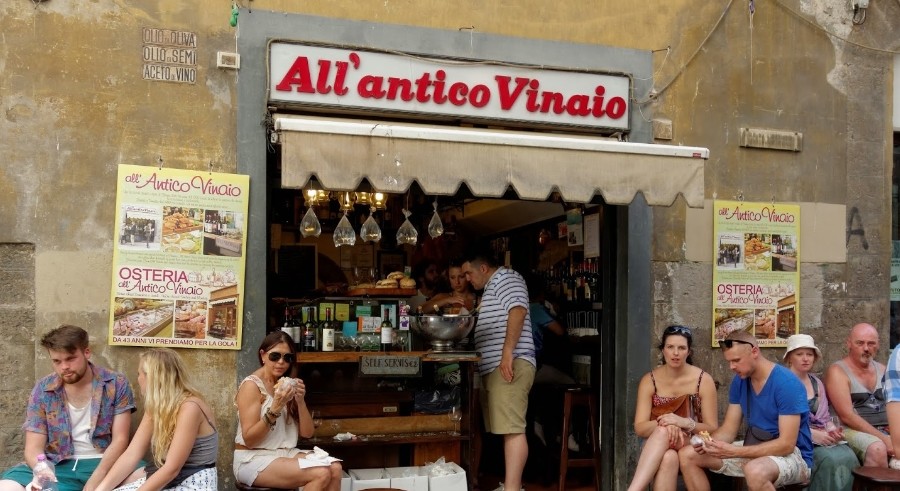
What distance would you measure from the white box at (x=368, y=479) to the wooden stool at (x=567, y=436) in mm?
1462

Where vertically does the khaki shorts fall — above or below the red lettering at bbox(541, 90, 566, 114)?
below

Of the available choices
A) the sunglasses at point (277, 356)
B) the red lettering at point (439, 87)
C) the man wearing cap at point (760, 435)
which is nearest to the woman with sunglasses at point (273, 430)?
the sunglasses at point (277, 356)

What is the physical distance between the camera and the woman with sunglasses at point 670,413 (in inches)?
222

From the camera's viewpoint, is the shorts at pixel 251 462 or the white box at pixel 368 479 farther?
the white box at pixel 368 479

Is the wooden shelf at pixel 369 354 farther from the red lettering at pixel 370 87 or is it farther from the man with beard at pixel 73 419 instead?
the red lettering at pixel 370 87

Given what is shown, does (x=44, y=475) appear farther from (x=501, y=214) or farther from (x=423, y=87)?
(x=501, y=214)

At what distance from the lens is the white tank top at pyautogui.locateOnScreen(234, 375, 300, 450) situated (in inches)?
211

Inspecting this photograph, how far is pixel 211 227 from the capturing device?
595 cm

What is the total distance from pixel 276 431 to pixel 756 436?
2840 mm

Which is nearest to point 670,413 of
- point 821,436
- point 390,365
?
point 821,436

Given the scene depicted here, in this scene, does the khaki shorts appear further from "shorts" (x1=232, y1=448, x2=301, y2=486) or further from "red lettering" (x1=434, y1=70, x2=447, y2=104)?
"red lettering" (x1=434, y1=70, x2=447, y2=104)

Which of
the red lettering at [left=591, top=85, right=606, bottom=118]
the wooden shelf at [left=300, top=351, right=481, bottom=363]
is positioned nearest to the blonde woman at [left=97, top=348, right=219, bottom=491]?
the wooden shelf at [left=300, top=351, right=481, bottom=363]

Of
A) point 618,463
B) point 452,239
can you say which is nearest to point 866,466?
point 618,463

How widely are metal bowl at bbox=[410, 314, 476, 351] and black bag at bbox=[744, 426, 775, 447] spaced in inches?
80.2
